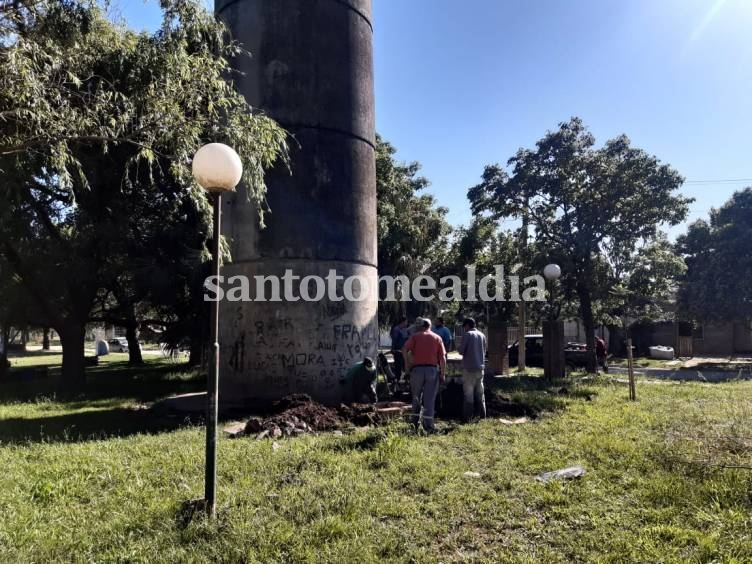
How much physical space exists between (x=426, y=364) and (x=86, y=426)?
19.3 ft

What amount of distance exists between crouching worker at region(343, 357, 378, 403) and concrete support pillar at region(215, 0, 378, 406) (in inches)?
15.6

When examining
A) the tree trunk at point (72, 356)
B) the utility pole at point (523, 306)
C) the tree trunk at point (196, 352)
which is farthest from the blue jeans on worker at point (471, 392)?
the tree trunk at point (72, 356)

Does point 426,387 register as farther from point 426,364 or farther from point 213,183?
point 213,183

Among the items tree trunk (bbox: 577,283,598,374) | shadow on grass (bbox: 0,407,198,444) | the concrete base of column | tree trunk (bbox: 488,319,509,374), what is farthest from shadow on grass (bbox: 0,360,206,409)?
tree trunk (bbox: 577,283,598,374)

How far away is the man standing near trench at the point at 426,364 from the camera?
8562mm

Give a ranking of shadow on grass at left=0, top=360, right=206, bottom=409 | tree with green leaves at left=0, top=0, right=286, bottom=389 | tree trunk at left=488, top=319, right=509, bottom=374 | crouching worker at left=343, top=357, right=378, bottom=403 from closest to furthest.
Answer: tree with green leaves at left=0, top=0, right=286, bottom=389 → crouching worker at left=343, top=357, right=378, bottom=403 → shadow on grass at left=0, top=360, right=206, bottom=409 → tree trunk at left=488, top=319, right=509, bottom=374

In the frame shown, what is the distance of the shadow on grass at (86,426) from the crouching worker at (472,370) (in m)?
4.74

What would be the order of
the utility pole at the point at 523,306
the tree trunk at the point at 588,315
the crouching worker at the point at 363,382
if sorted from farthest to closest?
1. the utility pole at the point at 523,306
2. the tree trunk at the point at 588,315
3. the crouching worker at the point at 363,382

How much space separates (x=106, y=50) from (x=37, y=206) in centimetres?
857

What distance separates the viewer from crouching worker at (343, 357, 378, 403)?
34.8ft

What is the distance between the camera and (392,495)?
5.31 m

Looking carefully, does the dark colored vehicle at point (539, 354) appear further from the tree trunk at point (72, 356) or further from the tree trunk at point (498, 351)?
the tree trunk at point (72, 356)

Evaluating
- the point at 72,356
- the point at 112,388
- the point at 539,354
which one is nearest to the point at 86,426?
the point at 112,388

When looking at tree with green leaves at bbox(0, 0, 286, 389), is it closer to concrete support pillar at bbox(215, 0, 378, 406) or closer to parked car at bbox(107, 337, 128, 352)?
concrete support pillar at bbox(215, 0, 378, 406)
